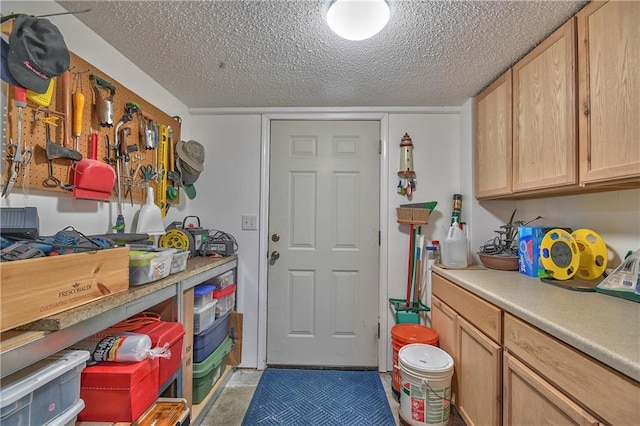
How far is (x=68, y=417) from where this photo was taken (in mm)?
854

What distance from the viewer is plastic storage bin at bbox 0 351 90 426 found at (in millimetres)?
703

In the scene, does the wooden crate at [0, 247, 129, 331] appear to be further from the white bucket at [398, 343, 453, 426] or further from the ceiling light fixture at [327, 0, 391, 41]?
the white bucket at [398, 343, 453, 426]

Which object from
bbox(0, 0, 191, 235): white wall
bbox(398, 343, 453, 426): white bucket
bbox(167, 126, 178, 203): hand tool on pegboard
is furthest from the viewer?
bbox(167, 126, 178, 203): hand tool on pegboard

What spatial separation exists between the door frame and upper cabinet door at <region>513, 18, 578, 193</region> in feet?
2.84

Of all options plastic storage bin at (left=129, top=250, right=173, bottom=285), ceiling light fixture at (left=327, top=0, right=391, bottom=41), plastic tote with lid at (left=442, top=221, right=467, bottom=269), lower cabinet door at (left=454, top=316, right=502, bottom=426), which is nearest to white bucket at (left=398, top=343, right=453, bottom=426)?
lower cabinet door at (left=454, top=316, right=502, bottom=426)

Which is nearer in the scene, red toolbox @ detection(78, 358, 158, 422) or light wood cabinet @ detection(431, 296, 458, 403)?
red toolbox @ detection(78, 358, 158, 422)

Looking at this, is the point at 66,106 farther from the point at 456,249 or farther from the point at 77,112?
the point at 456,249

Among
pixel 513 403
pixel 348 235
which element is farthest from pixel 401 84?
pixel 513 403

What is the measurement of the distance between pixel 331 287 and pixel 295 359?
651 millimetres

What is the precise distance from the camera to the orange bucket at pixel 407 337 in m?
1.74

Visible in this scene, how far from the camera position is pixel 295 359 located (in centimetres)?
225

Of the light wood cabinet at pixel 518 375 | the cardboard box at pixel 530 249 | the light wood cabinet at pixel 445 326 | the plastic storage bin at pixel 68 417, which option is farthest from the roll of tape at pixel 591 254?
the plastic storage bin at pixel 68 417

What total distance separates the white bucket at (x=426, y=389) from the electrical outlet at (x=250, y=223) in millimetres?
1400

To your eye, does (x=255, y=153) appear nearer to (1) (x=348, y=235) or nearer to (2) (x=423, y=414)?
(1) (x=348, y=235)
